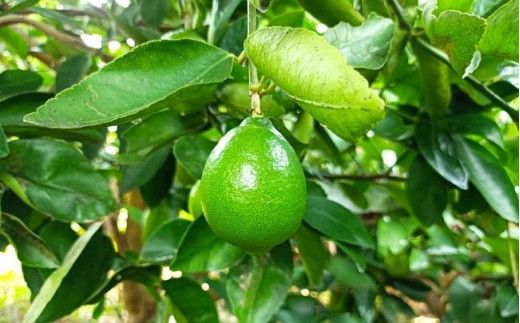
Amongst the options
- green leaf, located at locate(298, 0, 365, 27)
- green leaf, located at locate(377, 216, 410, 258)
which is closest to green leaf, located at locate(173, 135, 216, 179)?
green leaf, located at locate(298, 0, 365, 27)

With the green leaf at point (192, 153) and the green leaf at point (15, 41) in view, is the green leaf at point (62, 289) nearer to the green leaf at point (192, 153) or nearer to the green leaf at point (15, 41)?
the green leaf at point (192, 153)

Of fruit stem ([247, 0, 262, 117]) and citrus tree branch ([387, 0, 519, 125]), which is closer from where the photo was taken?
fruit stem ([247, 0, 262, 117])

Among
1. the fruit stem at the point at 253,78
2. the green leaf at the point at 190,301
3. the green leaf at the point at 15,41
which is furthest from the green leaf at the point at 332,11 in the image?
the green leaf at the point at 15,41

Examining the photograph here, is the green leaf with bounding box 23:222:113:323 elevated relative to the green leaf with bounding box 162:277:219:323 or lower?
elevated

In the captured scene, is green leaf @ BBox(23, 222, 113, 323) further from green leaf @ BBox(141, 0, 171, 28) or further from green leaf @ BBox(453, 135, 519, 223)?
green leaf @ BBox(453, 135, 519, 223)

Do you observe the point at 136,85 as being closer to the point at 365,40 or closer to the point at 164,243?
the point at 365,40

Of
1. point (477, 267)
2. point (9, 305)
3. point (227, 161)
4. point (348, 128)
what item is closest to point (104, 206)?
point (227, 161)

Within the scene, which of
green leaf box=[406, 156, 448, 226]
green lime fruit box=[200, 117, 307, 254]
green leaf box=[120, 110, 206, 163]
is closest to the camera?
green lime fruit box=[200, 117, 307, 254]
